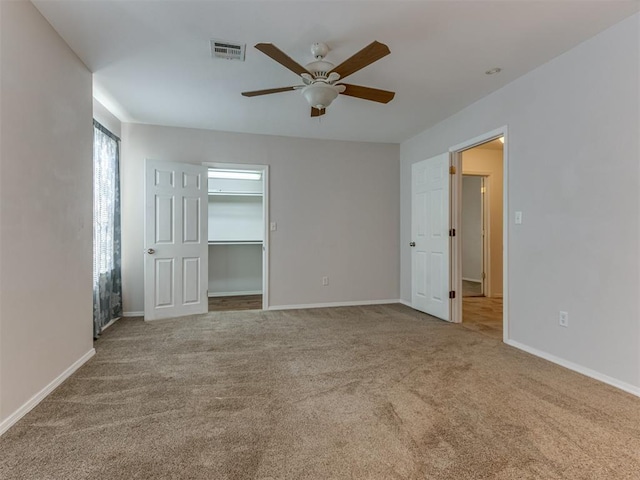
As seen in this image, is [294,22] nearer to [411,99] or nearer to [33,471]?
[411,99]

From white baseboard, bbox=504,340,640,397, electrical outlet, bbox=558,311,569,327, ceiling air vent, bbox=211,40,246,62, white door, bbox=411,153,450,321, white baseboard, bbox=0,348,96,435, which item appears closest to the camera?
white baseboard, bbox=0,348,96,435

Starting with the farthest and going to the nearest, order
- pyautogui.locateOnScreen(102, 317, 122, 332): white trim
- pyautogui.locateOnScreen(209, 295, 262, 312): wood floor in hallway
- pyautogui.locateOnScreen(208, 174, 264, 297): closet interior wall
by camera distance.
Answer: pyautogui.locateOnScreen(208, 174, 264, 297): closet interior wall, pyautogui.locateOnScreen(209, 295, 262, 312): wood floor in hallway, pyautogui.locateOnScreen(102, 317, 122, 332): white trim

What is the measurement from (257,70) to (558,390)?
131 inches

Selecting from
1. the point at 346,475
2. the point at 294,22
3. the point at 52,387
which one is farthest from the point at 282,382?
the point at 294,22

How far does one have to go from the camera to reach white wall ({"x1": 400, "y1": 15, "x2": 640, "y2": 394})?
226 centimetres

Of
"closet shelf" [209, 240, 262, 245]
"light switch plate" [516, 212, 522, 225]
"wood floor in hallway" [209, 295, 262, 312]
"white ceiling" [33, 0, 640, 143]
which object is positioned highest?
"white ceiling" [33, 0, 640, 143]

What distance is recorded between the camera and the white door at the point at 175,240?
4.20 meters

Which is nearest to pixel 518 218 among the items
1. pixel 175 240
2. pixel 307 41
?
pixel 307 41

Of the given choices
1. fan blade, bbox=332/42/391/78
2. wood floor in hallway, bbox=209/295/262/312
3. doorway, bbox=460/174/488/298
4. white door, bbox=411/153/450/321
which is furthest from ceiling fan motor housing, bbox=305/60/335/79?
doorway, bbox=460/174/488/298

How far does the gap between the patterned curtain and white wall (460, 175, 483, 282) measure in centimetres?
610

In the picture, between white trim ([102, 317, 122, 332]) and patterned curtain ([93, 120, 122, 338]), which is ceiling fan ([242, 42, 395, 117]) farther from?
white trim ([102, 317, 122, 332])

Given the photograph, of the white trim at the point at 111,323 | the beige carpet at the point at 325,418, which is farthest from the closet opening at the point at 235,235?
the beige carpet at the point at 325,418

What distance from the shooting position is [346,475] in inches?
57.6

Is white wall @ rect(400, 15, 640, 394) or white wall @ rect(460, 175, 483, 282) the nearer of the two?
white wall @ rect(400, 15, 640, 394)
